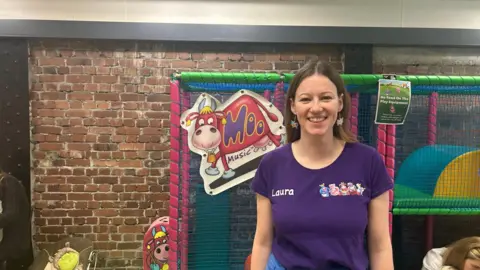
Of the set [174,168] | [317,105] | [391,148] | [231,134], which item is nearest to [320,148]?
[317,105]

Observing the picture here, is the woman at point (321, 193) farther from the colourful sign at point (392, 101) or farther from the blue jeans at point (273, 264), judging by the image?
the colourful sign at point (392, 101)

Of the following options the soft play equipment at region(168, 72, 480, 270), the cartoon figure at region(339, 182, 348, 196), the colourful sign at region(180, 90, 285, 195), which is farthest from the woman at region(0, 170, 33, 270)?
the cartoon figure at region(339, 182, 348, 196)

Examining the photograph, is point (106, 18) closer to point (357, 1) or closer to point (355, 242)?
point (357, 1)

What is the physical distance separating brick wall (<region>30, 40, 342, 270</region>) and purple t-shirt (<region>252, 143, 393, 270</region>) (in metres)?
2.60

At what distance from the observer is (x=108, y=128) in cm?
391

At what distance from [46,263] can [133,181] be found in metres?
Answer: 1.01

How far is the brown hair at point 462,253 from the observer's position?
2713 millimetres

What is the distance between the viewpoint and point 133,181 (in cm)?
395

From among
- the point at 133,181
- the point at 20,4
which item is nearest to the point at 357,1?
the point at 133,181

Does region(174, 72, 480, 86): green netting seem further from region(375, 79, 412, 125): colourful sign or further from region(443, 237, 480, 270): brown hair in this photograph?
region(443, 237, 480, 270): brown hair

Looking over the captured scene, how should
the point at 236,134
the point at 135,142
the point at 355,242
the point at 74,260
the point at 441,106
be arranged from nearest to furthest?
the point at 355,242
the point at 236,134
the point at 441,106
the point at 74,260
the point at 135,142

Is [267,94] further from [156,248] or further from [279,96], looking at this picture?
[156,248]

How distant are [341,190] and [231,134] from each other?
142cm

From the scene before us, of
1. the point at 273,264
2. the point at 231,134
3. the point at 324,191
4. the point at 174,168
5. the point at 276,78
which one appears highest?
the point at 276,78
